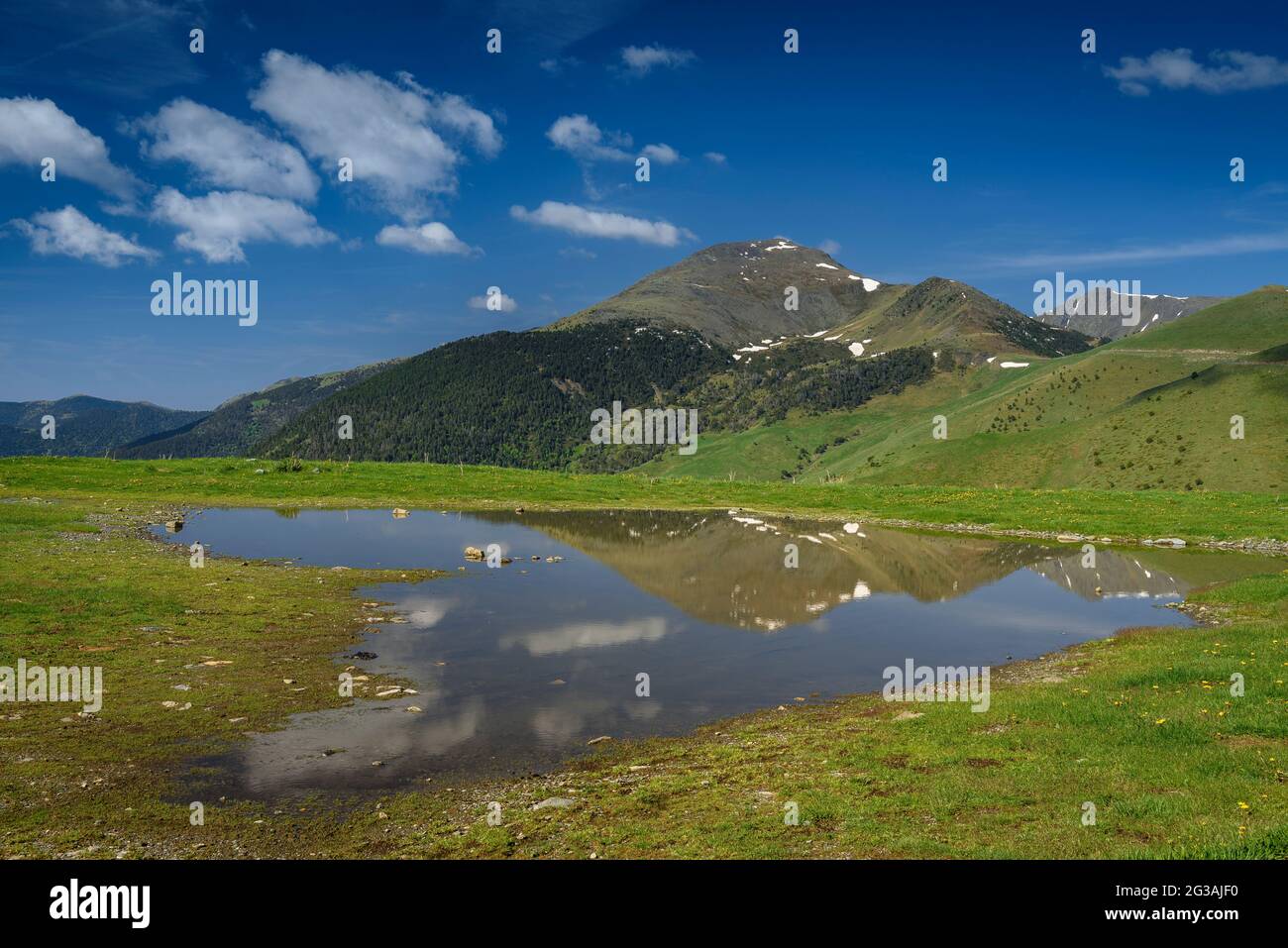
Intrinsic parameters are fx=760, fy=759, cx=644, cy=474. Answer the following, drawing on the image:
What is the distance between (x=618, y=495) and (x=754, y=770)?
302ft

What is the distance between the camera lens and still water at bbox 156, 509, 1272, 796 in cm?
1838

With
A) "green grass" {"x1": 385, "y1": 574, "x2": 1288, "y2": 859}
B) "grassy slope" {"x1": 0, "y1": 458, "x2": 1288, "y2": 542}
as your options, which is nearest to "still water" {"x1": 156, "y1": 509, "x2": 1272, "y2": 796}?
"green grass" {"x1": 385, "y1": 574, "x2": 1288, "y2": 859}

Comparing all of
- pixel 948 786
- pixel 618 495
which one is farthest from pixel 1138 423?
pixel 948 786

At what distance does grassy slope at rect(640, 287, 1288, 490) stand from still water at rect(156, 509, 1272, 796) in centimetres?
5609

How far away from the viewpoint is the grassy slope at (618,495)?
2830 inches

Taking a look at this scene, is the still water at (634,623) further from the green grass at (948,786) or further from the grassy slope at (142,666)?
the green grass at (948,786)

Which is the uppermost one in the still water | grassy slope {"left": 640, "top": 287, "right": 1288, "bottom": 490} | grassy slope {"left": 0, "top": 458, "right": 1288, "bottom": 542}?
grassy slope {"left": 640, "top": 287, "right": 1288, "bottom": 490}

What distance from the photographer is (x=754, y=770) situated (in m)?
16.1

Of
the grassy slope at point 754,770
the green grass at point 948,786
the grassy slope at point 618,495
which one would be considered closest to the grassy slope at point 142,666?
the grassy slope at point 754,770

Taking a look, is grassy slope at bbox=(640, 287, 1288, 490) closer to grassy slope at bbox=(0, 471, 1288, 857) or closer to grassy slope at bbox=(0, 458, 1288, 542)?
grassy slope at bbox=(0, 458, 1288, 542)

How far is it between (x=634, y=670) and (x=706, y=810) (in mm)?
11429

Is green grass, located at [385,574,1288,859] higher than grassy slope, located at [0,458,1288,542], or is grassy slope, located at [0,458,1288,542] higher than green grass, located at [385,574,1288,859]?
grassy slope, located at [0,458,1288,542]
